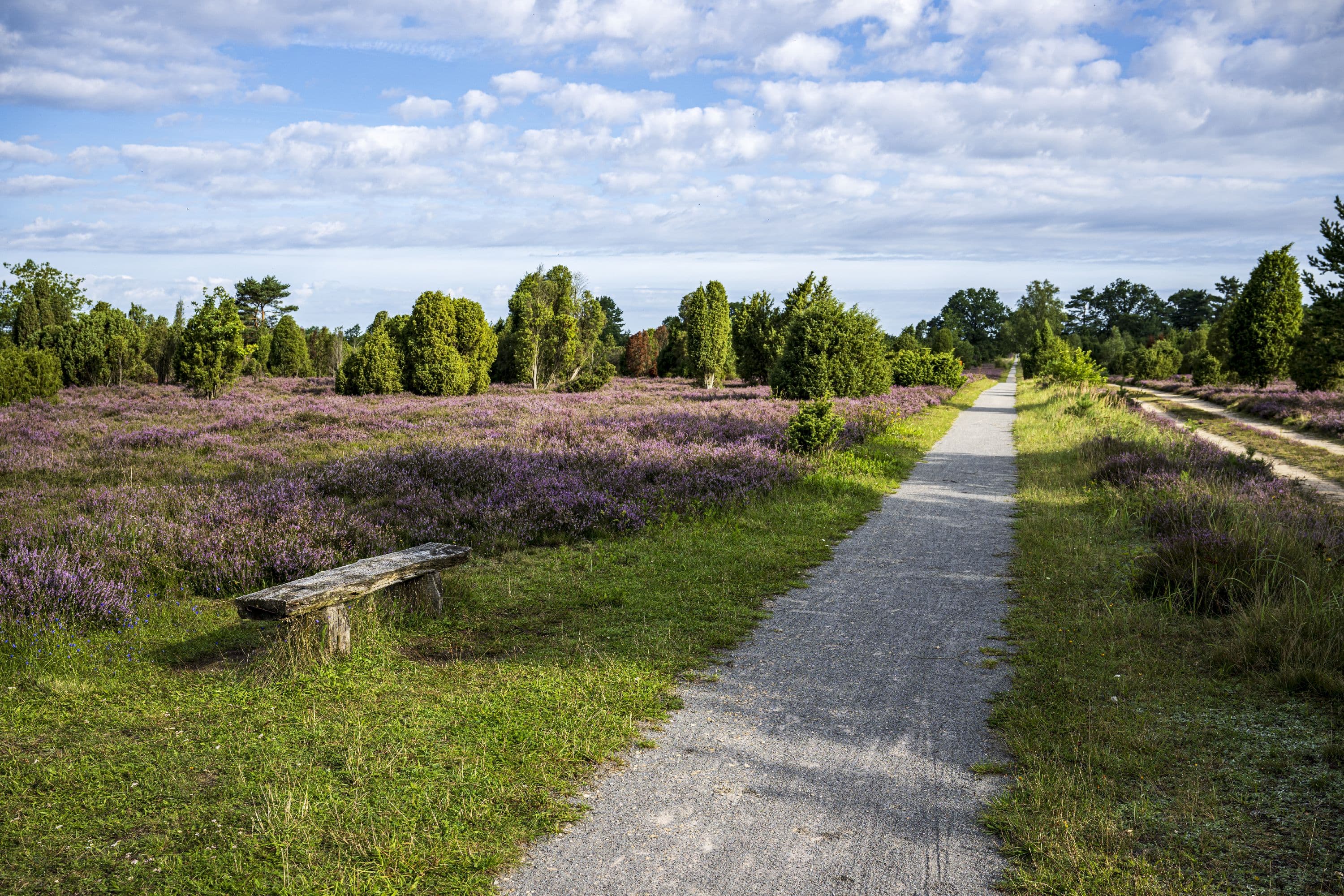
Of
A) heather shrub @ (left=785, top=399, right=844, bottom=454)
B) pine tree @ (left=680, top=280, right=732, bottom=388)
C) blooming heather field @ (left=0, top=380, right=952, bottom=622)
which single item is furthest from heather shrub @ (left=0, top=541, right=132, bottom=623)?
pine tree @ (left=680, top=280, right=732, bottom=388)

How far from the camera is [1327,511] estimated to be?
9.19 meters

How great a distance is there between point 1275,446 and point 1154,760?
2098cm

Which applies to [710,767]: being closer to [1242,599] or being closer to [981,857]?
[981,857]

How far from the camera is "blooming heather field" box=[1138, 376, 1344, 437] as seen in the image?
72.7ft

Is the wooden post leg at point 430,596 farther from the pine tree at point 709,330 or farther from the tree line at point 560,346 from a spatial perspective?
the pine tree at point 709,330

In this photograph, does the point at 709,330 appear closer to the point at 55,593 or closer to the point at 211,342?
the point at 211,342

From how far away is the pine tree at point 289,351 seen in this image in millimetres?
48812

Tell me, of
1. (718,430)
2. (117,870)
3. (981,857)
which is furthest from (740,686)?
(718,430)

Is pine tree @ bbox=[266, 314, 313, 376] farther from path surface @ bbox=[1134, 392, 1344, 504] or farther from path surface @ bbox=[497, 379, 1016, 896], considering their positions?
path surface @ bbox=[497, 379, 1016, 896]

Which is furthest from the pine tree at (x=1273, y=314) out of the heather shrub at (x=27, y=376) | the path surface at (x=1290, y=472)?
the heather shrub at (x=27, y=376)

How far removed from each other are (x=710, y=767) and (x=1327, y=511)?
9.67 m

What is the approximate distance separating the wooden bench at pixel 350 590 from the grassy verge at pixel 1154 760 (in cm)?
436

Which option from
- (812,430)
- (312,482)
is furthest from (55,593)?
(812,430)

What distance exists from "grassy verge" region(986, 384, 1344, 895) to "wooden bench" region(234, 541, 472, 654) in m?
4.36
